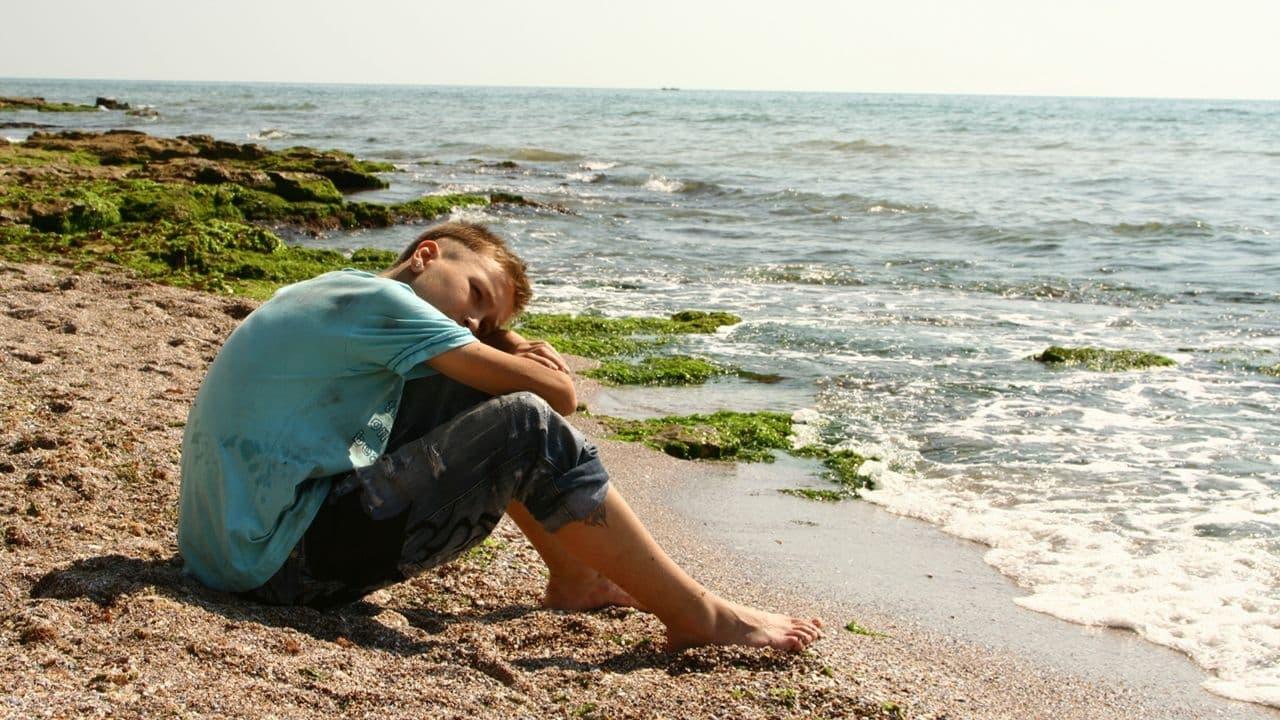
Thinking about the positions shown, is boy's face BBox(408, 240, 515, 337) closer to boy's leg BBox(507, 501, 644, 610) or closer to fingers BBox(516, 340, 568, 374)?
fingers BBox(516, 340, 568, 374)

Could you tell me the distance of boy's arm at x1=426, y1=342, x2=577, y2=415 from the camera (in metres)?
3.17

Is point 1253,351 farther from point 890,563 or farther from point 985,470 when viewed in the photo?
point 890,563

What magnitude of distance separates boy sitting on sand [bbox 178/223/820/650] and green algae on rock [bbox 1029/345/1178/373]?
7193 mm

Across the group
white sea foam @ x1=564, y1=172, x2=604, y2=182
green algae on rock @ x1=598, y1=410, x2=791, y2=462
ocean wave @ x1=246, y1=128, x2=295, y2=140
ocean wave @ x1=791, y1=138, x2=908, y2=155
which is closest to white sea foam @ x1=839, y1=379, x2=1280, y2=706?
green algae on rock @ x1=598, y1=410, x2=791, y2=462

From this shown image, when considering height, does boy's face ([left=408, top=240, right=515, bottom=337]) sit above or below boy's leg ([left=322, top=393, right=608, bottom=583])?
above

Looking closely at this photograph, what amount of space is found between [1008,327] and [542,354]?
8793 mm

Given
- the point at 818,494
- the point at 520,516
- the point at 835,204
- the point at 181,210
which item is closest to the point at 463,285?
the point at 520,516

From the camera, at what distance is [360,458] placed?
318cm

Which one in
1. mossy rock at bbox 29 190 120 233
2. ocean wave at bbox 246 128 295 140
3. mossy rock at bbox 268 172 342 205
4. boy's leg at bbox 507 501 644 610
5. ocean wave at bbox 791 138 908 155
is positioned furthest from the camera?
ocean wave at bbox 246 128 295 140

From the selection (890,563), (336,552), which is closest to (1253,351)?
(890,563)

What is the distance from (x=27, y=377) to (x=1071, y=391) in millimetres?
6949

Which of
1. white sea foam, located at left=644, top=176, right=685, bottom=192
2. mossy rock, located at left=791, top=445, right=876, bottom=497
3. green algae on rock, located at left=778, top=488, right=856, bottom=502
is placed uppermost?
white sea foam, located at left=644, top=176, right=685, bottom=192

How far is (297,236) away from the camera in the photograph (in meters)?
15.6

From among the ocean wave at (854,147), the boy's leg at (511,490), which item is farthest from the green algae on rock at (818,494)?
the ocean wave at (854,147)
